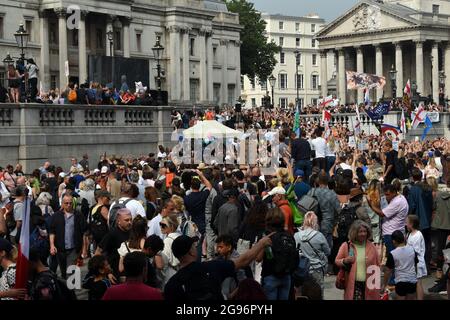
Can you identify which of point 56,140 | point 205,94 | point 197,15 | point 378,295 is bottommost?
point 378,295

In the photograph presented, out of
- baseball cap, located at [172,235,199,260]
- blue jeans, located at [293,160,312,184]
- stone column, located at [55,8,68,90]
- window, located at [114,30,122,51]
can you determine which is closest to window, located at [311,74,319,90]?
window, located at [114,30,122,51]

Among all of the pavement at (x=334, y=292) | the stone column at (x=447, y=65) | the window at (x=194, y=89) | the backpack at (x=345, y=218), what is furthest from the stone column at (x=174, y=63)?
the backpack at (x=345, y=218)

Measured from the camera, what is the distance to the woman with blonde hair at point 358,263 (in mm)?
11641

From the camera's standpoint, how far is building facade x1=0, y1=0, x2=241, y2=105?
6600 cm

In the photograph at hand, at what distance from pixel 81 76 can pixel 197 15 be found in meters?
16.7

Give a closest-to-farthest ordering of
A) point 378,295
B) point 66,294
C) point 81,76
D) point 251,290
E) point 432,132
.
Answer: point 251,290
point 66,294
point 378,295
point 432,132
point 81,76

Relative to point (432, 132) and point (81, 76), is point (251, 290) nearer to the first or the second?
point (432, 132)

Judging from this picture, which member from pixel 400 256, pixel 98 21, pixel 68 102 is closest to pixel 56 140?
pixel 68 102

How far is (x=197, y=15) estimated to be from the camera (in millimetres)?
80750

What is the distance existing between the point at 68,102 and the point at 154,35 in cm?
4711

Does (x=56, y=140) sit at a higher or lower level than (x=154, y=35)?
lower

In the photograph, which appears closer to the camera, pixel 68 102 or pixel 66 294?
pixel 66 294
